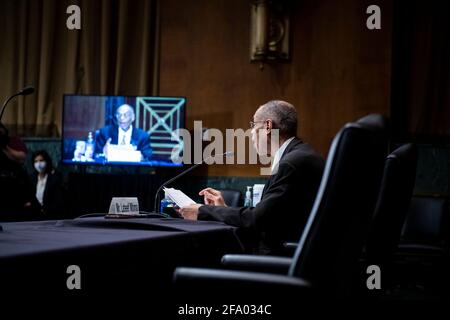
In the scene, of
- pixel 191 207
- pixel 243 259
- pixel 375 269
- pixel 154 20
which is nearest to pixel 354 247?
pixel 243 259

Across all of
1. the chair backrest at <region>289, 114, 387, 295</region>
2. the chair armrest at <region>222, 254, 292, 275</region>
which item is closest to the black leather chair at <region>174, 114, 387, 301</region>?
the chair backrest at <region>289, 114, 387, 295</region>

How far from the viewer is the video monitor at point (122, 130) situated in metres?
6.24

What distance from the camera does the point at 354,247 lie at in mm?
1511

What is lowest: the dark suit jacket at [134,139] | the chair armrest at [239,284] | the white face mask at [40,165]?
the white face mask at [40,165]

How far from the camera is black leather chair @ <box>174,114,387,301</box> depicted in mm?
1355

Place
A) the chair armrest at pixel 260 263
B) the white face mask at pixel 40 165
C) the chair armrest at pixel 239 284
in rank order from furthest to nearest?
the white face mask at pixel 40 165 < the chair armrest at pixel 260 263 < the chair armrest at pixel 239 284

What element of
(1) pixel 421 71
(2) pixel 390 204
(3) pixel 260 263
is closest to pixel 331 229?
(3) pixel 260 263

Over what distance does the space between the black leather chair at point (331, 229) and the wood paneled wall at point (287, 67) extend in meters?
4.99

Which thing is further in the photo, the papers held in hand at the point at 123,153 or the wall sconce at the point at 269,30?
the wall sconce at the point at 269,30

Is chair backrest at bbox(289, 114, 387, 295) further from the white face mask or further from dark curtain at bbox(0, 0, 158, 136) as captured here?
dark curtain at bbox(0, 0, 158, 136)

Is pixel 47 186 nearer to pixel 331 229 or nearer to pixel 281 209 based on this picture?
pixel 281 209

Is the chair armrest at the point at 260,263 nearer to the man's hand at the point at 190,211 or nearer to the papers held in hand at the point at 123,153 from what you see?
the man's hand at the point at 190,211

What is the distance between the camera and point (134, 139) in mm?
6254

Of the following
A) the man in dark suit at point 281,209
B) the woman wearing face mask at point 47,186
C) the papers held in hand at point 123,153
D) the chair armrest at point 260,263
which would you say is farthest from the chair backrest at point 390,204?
the woman wearing face mask at point 47,186
